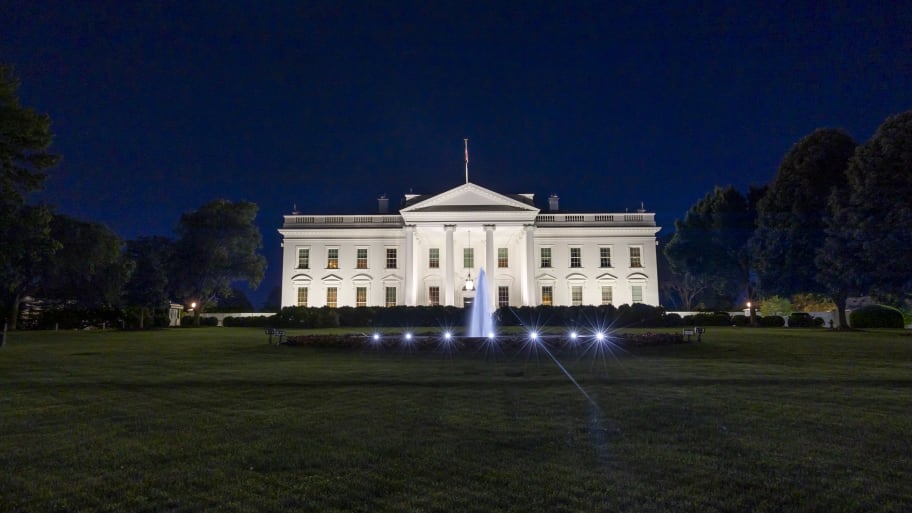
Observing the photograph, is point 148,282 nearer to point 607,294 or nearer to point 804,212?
point 607,294

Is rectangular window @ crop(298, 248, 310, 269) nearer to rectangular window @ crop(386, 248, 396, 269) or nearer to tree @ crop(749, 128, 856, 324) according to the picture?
rectangular window @ crop(386, 248, 396, 269)

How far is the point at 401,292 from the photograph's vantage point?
46.7 metres

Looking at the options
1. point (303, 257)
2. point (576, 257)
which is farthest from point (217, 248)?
point (576, 257)

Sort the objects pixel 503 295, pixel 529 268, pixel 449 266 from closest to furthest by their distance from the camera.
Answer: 1. pixel 449 266
2. pixel 529 268
3. pixel 503 295

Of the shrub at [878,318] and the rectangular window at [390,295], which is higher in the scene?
the rectangular window at [390,295]

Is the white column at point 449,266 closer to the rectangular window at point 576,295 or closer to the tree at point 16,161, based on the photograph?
the rectangular window at point 576,295

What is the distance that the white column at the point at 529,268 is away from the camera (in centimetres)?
4253

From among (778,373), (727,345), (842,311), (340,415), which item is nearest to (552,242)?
(842,311)

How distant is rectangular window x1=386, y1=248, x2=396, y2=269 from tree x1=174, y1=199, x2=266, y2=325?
10.5 m

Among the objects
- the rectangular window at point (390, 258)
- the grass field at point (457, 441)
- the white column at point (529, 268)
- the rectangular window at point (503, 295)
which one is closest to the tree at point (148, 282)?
the rectangular window at point (390, 258)

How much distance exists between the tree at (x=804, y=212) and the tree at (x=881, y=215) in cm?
219

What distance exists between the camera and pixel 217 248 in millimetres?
44969

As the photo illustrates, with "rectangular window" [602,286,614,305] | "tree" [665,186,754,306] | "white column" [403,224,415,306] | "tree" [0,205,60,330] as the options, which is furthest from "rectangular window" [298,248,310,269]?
"tree" [665,186,754,306]

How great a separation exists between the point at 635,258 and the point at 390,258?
68.6 feet
